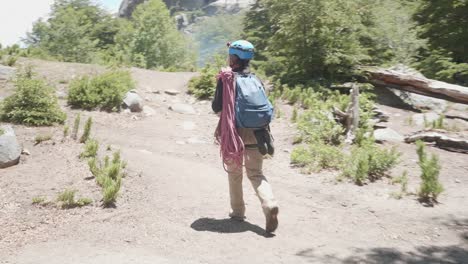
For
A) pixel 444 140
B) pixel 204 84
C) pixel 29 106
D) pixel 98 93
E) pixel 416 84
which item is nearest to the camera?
pixel 444 140

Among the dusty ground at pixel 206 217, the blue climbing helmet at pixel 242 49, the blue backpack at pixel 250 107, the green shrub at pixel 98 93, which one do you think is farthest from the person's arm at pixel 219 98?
the green shrub at pixel 98 93

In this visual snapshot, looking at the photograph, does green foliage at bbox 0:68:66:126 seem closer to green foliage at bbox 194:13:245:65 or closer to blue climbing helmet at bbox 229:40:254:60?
blue climbing helmet at bbox 229:40:254:60

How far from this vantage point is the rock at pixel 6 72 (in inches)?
443

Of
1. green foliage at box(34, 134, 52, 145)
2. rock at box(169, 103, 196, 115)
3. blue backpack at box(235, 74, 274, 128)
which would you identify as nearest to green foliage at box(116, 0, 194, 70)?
rock at box(169, 103, 196, 115)

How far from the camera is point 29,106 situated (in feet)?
28.3

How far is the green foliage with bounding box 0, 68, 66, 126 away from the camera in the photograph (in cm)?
847

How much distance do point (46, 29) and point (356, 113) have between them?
82.6ft

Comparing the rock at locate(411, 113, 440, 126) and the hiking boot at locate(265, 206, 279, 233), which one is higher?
the rock at locate(411, 113, 440, 126)

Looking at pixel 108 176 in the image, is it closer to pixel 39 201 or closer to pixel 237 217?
pixel 39 201

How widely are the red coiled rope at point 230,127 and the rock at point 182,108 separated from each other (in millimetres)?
7229

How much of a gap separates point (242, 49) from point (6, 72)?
915cm

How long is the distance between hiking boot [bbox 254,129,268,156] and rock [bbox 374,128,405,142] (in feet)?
15.7

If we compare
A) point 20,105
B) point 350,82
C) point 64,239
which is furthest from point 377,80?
point 64,239

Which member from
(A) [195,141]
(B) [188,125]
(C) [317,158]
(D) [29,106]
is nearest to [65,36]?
(B) [188,125]
